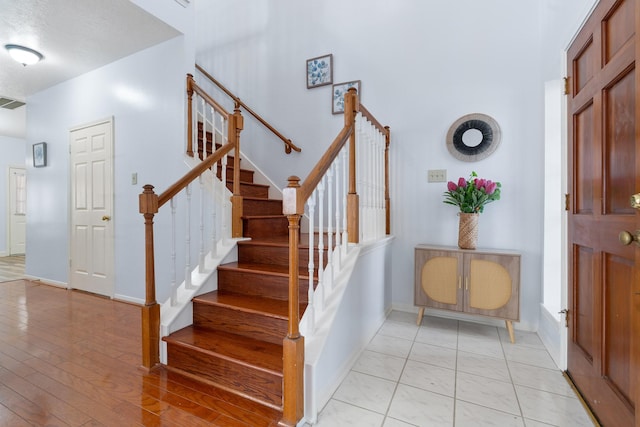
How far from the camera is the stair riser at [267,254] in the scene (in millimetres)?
2275

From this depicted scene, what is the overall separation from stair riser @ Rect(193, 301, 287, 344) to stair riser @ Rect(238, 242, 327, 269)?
51cm

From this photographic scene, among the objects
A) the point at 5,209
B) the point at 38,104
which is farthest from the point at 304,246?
the point at 5,209

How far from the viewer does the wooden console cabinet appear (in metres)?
2.33

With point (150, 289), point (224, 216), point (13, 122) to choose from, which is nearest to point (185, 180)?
point (224, 216)

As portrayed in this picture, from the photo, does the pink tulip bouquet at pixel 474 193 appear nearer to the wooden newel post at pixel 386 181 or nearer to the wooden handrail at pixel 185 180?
the wooden newel post at pixel 386 181

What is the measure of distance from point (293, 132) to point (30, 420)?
3118mm

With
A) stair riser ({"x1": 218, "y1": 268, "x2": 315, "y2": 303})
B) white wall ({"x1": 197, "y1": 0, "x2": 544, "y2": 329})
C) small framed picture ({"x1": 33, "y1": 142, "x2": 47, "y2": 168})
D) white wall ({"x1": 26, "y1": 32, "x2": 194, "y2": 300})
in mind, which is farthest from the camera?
small framed picture ({"x1": 33, "y1": 142, "x2": 47, "y2": 168})

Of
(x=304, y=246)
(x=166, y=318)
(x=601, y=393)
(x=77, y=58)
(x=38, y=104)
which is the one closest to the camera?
(x=601, y=393)

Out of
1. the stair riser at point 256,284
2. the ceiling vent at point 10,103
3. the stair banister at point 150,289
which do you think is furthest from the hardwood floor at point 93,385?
the ceiling vent at point 10,103

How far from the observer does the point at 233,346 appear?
1810mm

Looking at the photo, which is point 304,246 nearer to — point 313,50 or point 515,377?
point 515,377

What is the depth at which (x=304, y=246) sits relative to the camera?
90.7 inches

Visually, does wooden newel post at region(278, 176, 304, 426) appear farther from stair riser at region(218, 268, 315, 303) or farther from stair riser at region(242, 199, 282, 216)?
stair riser at region(242, 199, 282, 216)

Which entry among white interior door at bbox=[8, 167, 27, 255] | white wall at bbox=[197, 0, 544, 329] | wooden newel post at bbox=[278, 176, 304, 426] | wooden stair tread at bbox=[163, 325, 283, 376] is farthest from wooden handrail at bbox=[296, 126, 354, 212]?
white interior door at bbox=[8, 167, 27, 255]
